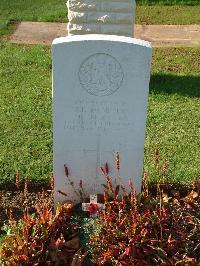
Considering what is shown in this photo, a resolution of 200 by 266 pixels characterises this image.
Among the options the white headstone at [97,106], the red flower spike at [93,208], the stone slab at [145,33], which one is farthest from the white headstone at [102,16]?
the red flower spike at [93,208]

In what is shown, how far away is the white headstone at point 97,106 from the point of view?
3.95 meters

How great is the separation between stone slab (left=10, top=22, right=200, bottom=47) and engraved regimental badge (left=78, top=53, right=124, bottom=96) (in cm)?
485

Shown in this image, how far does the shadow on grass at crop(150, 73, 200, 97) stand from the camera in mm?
7035

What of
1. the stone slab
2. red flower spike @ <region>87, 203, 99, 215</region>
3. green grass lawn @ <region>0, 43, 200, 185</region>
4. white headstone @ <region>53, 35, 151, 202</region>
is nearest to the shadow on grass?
green grass lawn @ <region>0, 43, 200, 185</region>

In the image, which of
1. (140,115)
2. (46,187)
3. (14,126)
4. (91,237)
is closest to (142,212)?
(91,237)

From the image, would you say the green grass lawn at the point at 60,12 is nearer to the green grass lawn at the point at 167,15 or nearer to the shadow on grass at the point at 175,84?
the green grass lawn at the point at 167,15

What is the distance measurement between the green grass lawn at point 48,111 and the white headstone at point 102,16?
889mm

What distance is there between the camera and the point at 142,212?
169 inches

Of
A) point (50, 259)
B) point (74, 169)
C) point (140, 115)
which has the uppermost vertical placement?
point (140, 115)

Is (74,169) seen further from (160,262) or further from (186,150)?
(186,150)

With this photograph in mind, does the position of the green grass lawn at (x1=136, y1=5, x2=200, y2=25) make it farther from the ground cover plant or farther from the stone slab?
the ground cover plant

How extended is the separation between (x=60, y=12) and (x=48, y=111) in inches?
166

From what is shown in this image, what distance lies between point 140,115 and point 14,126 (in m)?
2.33

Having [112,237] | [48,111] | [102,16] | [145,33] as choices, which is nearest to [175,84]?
[102,16]
